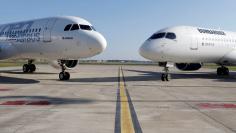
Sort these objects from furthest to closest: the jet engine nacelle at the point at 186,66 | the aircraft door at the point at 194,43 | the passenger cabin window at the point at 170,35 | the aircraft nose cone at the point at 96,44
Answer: the jet engine nacelle at the point at 186,66 → the aircraft door at the point at 194,43 → the passenger cabin window at the point at 170,35 → the aircraft nose cone at the point at 96,44

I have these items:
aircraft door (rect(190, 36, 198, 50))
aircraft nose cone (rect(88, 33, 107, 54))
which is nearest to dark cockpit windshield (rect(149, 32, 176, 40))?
aircraft door (rect(190, 36, 198, 50))

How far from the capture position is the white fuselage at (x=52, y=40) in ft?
67.3

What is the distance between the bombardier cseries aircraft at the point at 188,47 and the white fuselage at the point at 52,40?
12.8 feet

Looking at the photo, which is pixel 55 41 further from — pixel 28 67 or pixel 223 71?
pixel 223 71

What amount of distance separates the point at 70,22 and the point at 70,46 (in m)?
1.94

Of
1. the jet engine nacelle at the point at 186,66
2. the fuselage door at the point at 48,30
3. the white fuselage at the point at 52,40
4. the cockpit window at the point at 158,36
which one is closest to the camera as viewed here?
the white fuselage at the point at 52,40

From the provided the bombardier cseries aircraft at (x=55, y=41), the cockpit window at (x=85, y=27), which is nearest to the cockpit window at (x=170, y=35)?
the bombardier cseries aircraft at (x=55, y=41)

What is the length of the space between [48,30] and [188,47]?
32.2ft

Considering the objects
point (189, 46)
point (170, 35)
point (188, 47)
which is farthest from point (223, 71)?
point (170, 35)

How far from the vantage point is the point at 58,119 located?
807 centimetres

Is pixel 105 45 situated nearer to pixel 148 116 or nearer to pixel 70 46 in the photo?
pixel 70 46

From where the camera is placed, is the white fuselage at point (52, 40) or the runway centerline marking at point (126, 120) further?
the white fuselage at point (52, 40)

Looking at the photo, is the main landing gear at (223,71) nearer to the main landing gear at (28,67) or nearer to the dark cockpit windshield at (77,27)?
the dark cockpit windshield at (77,27)

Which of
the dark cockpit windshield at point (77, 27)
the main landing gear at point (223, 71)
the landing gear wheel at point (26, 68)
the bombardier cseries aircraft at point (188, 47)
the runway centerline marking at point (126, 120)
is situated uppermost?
the dark cockpit windshield at point (77, 27)
